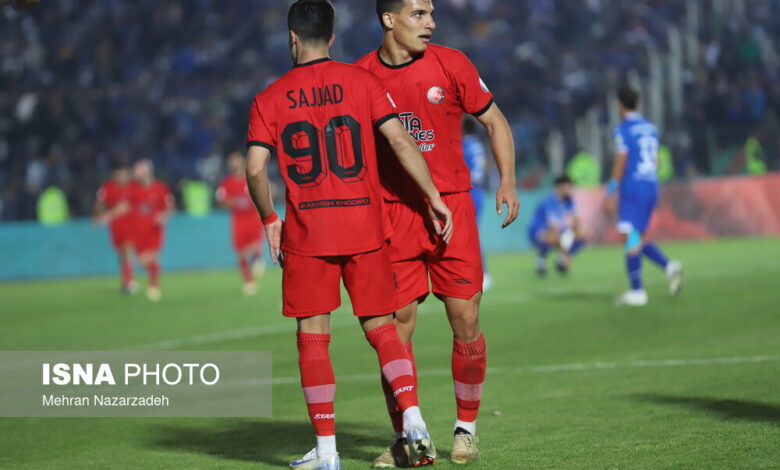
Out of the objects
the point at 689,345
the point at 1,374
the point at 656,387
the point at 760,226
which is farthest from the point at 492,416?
the point at 760,226

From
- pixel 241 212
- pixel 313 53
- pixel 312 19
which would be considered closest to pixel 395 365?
pixel 313 53

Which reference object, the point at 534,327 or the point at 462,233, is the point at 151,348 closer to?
the point at 534,327

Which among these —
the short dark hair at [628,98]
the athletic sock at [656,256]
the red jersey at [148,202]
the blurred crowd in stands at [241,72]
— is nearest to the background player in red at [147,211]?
the red jersey at [148,202]

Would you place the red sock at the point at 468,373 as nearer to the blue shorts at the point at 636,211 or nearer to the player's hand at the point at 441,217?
the player's hand at the point at 441,217

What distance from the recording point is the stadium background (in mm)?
→ 6008

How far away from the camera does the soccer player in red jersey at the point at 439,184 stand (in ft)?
17.3

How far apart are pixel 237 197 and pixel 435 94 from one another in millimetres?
14998

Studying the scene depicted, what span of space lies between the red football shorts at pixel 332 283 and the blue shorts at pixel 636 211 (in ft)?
27.4

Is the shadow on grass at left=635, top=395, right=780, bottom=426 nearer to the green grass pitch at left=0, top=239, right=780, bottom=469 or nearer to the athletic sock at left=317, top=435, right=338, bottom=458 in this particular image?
the green grass pitch at left=0, top=239, right=780, bottom=469

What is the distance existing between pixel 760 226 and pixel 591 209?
11.9ft

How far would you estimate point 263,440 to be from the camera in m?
6.02

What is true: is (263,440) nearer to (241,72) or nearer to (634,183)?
(634,183)

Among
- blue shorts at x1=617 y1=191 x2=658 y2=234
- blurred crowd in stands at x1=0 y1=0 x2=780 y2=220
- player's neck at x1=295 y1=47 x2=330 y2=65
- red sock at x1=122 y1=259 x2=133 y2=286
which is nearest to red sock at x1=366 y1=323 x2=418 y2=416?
player's neck at x1=295 y1=47 x2=330 y2=65

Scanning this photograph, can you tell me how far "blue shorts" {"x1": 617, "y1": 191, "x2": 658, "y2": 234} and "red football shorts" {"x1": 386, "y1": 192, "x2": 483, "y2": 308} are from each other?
7917mm
